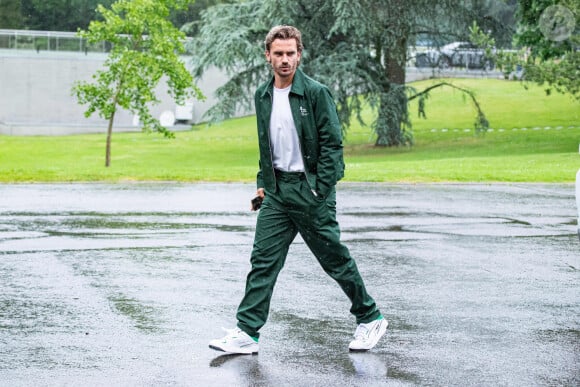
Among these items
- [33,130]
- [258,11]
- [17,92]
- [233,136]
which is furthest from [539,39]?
[17,92]

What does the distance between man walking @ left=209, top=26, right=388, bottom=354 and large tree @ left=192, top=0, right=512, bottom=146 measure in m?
30.1

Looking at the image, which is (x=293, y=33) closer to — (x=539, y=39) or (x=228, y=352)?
(x=228, y=352)

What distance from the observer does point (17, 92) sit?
60.8 metres

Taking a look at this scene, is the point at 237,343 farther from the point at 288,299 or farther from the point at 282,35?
the point at 288,299

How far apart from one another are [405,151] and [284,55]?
33429 millimetres

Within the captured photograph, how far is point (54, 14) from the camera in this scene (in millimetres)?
77938

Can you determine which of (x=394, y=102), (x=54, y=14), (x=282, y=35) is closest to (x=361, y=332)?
(x=282, y=35)

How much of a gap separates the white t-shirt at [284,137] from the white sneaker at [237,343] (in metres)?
0.96

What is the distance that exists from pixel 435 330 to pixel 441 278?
2295mm

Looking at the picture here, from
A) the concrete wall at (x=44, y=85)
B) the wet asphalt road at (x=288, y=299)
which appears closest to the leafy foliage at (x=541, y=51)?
the wet asphalt road at (x=288, y=299)

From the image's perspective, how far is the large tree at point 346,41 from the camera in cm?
3769

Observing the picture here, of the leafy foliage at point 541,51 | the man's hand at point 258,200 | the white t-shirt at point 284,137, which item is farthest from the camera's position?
the leafy foliage at point 541,51

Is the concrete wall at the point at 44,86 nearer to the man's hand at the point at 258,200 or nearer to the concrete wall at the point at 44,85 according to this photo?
the concrete wall at the point at 44,85

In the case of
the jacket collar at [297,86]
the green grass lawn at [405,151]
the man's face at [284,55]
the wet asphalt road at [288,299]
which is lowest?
the green grass lawn at [405,151]
